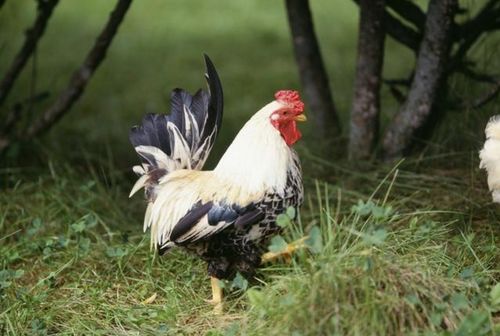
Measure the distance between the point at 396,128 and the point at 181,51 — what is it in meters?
4.62

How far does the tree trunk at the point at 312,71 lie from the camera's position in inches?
214

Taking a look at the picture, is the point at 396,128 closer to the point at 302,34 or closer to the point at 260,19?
the point at 302,34

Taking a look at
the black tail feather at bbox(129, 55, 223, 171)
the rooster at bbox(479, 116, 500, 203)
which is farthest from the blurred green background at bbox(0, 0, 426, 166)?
the rooster at bbox(479, 116, 500, 203)

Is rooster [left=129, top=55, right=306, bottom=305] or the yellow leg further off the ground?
rooster [left=129, top=55, right=306, bottom=305]

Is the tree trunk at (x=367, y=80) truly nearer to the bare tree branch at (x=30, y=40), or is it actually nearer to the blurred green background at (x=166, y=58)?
the blurred green background at (x=166, y=58)

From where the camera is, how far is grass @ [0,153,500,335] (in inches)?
116

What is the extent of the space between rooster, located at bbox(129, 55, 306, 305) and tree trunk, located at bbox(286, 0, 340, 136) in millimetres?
1719

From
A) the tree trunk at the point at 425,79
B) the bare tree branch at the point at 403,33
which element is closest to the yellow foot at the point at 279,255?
the tree trunk at the point at 425,79

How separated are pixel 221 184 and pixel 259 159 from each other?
18 cm

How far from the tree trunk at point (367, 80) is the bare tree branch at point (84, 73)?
4.30 ft

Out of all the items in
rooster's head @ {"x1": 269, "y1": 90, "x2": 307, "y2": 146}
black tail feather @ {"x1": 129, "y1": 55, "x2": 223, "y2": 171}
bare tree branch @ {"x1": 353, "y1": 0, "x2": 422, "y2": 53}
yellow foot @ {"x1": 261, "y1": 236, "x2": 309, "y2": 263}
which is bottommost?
yellow foot @ {"x1": 261, "y1": 236, "x2": 309, "y2": 263}

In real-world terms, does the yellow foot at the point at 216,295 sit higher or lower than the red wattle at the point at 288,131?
lower

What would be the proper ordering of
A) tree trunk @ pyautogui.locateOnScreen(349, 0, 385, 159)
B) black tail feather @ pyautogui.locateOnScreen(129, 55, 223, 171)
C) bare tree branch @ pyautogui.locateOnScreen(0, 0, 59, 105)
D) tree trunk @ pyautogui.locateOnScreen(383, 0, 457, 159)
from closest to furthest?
black tail feather @ pyautogui.locateOnScreen(129, 55, 223, 171) → tree trunk @ pyautogui.locateOnScreen(383, 0, 457, 159) → tree trunk @ pyautogui.locateOnScreen(349, 0, 385, 159) → bare tree branch @ pyautogui.locateOnScreen(0, 0, 59, 105)

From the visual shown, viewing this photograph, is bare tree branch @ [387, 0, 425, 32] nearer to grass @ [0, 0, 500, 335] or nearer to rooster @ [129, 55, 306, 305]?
grass @ [0, 0, 500, 335]
